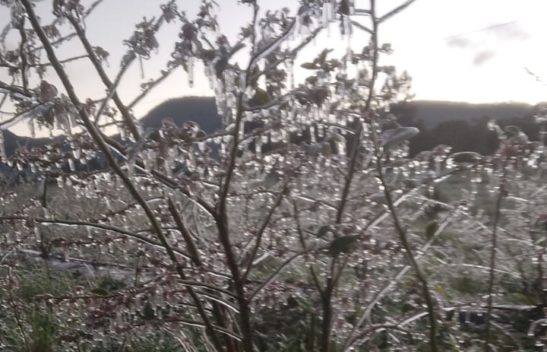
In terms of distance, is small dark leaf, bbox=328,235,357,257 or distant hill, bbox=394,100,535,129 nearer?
small dark leaf, bbox=328,235,357,257

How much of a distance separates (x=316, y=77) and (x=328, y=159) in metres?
0.32

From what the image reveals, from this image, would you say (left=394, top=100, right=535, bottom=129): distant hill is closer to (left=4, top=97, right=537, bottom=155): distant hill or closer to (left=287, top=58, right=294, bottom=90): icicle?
(left=4, top=97, right=537, bottom=155): distant hill

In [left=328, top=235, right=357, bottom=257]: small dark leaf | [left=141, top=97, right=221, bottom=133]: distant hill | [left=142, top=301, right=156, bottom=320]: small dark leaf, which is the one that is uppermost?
[left=141, top=97, right=221, bottom=133]: distant hill

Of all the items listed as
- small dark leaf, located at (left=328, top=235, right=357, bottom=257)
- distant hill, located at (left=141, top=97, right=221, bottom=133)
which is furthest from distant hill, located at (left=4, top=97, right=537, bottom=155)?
small dark leaf, located at (left=328, top=235, right=357, bottom=257)

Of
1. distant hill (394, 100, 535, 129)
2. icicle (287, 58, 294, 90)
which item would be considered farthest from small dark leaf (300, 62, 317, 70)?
distant hill (394, 100, 535, 129)

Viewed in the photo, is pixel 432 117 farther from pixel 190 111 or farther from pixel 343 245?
pixel 343 245

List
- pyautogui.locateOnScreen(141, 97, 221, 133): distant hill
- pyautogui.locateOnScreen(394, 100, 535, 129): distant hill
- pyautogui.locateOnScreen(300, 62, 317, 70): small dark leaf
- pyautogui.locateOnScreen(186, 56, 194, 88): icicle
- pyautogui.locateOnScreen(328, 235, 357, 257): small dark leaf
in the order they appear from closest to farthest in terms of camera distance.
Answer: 1. pyautogui.locateOnScreen(328, 235, 357, 257): small dark leaf
2. pyautogui.locateOnScreen(186, 56, 194, 88): icicle
3. pyautogui.locateOnScreen(300, 62, 317, 70): small dark leaf
4. pyautogui.locateOnScreen(141, 97, 221, 133): distant hill
5. pyautogui.locateOnScreen(394, 100, 535, 129): distant hill

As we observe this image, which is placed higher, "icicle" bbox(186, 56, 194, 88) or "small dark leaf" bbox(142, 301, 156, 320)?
"icicle" bbox(186, 56, 194, 88)

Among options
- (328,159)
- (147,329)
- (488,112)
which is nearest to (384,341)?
(328,159)

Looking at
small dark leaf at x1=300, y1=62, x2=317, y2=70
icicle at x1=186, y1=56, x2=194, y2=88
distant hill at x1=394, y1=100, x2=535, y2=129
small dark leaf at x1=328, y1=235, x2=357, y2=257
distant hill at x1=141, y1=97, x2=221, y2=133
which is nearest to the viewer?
small dark leaf at x1=328, y1=235, x2=357, y2=257

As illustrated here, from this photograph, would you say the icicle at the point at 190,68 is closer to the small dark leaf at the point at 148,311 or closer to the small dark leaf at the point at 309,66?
the small dark leaf at the point at 309,66

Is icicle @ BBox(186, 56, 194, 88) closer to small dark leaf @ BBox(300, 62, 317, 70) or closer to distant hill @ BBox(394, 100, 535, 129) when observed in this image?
small dark leaf @ BBox(300, 62, 317, 70)

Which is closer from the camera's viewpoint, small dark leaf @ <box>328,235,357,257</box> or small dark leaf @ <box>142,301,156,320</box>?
small dark leaf @ <box>328,235,357,257</box>

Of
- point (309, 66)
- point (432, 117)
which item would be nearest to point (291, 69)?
point (309, 66)
